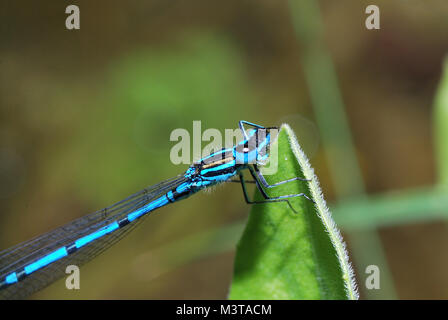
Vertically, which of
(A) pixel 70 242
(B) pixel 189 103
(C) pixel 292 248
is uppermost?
(B) pixel 189 103

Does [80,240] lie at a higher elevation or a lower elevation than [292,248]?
higher

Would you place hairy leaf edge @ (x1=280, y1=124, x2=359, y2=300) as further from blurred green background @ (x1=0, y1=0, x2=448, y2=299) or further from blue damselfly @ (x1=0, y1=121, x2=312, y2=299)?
blurred green background @ (x1=0, y1=0, x2=448, y2=299)

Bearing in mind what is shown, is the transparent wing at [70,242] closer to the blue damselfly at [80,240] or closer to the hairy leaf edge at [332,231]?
the blue damselfly at [80,240]

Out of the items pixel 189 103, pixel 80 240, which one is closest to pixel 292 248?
pixel 80 240

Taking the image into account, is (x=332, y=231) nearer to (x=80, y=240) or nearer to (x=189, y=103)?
(x=80, y=240)

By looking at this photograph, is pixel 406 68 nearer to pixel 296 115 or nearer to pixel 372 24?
pixel 372 24
